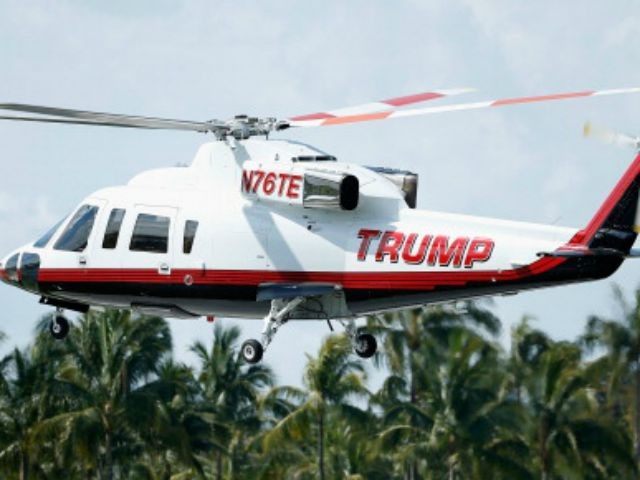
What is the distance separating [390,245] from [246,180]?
143 inches

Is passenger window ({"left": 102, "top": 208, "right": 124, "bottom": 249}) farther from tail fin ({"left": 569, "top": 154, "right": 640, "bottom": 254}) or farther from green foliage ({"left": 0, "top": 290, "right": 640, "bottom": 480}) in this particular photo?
green foliage ({"left": 0, "top": 290, "right": 640, "bottom": 480})

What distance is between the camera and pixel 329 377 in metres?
78.3

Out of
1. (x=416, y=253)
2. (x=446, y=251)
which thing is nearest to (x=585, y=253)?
(x=446, y=251)

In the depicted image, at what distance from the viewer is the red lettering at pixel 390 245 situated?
38.7 metres

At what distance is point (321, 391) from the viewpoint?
257ft

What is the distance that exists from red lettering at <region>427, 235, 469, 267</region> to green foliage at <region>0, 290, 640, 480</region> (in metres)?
33.4

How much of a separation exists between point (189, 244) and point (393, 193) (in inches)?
164

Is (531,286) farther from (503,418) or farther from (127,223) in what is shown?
(503,418)

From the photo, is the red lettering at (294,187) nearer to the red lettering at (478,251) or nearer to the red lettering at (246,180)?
the red lettering at (246,180)

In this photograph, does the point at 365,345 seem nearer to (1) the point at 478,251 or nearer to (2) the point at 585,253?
(1) the point at 478,251

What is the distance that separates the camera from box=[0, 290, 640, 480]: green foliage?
71125mm

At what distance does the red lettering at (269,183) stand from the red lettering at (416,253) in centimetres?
317

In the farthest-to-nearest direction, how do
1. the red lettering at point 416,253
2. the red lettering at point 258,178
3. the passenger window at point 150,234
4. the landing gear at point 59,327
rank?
the landing gear at point 59,327 < the passenger window at point 150,234 < the red lettering at point 258,178 < the red lettering at point 416,253

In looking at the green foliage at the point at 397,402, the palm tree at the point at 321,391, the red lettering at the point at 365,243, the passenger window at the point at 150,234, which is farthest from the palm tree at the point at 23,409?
the red lettering at the point at 365,243
